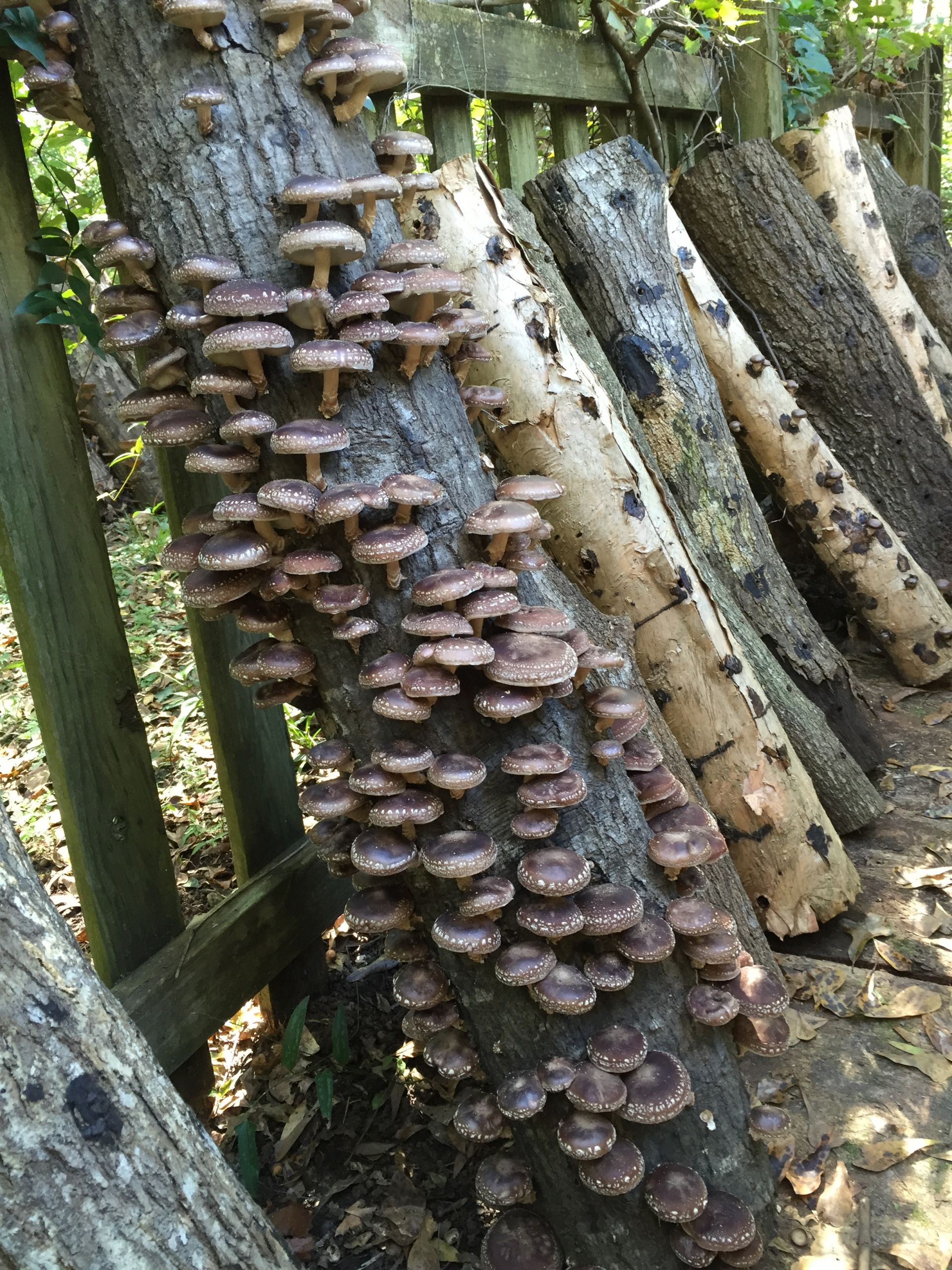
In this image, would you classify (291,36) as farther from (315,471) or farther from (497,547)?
(497,547)

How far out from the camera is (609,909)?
8.02ft

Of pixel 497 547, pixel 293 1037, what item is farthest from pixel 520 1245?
pixel 497 547

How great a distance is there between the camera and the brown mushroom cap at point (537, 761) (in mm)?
2383

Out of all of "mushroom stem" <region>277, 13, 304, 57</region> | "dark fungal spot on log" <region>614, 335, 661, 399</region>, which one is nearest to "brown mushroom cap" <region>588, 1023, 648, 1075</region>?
"mushroom stem" <region>277, 13, 304, 57</region>

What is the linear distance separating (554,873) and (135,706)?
1.77m

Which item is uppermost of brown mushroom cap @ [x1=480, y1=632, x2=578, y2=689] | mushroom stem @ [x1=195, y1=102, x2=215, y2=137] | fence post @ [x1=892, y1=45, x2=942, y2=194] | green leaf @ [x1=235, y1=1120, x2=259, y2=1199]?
fence post @ [x1=892, y1=45, x2=942, y2=194]

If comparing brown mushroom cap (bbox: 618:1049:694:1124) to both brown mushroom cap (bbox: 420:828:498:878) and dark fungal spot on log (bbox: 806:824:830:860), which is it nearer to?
brown mushroom cap (bbox: 420:828:498:878)

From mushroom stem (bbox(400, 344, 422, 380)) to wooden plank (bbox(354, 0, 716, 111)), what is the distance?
211cm

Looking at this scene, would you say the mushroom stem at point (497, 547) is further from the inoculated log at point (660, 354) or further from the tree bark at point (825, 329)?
the tree bark at point (825, 329)

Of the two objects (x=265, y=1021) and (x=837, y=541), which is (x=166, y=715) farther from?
(x=837, y=541)

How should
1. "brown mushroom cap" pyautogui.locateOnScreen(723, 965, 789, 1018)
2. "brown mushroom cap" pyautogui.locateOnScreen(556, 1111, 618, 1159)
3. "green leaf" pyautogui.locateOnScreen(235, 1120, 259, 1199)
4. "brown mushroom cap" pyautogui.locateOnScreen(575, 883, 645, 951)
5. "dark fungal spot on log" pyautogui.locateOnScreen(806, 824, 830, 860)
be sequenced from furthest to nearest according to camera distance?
"dark fungal spot on log" pyautogui.locateOnScreen(806, 824, 830, 860), "green leaf" pyautogui.locateOnScreen(235, 1120, 259, 1199), "brown mushroom cap" pyautogui.locateOnScreen(723, 965, 789, 1018), "brown mushroom cap" pyautogui.locateOnScreen(575, 883, 645, 951), "brown mushroom cap" pyautogui.locateOnScreen(556, 1111, 618, 1159)

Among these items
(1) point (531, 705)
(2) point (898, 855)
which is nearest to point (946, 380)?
(2) point (898, 855)

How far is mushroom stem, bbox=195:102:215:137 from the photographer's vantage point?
235cm

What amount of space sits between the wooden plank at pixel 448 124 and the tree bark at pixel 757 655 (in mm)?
438
